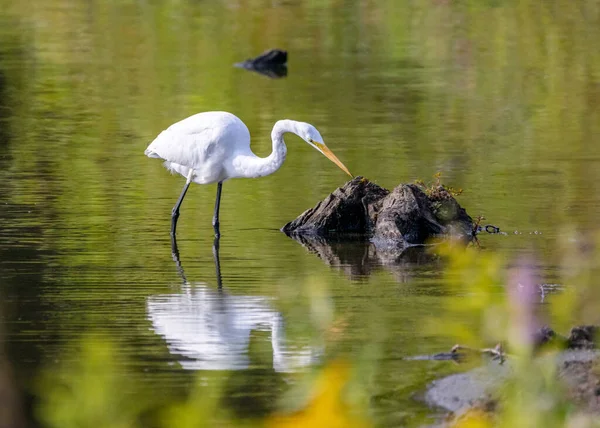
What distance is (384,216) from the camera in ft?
32.7

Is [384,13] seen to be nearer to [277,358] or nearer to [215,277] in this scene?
[215,277]

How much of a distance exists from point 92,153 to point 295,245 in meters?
5.05

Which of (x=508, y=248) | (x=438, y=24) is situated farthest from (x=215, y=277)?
(x=438, y=24)

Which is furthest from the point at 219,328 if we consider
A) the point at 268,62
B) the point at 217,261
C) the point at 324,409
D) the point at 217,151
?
the point at 268,62

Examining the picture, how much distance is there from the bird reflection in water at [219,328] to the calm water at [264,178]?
2cm

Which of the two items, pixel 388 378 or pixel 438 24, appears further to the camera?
pixel 438 24

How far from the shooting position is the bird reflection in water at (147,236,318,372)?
21.1 ft

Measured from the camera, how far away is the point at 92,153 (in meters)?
14.3

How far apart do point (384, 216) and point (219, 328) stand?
10.0ft

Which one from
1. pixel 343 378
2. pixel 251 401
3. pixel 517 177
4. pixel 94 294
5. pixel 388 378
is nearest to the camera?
pixel 343 378

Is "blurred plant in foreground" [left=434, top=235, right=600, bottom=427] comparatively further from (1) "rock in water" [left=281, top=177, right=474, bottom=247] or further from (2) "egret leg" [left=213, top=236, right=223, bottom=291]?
(1) "rock in water" [left=281, top=177, right=474, bottom=247]

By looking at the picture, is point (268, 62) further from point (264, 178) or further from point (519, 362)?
point (519, 362)

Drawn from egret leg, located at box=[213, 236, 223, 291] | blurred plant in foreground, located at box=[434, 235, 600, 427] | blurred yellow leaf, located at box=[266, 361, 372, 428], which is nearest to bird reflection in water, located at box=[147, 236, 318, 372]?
egret leg, located at box=[213, 236, 223, 291]

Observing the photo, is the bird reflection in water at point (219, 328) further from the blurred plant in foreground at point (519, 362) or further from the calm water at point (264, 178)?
the blurred plant in foreground at point (519, 362)
